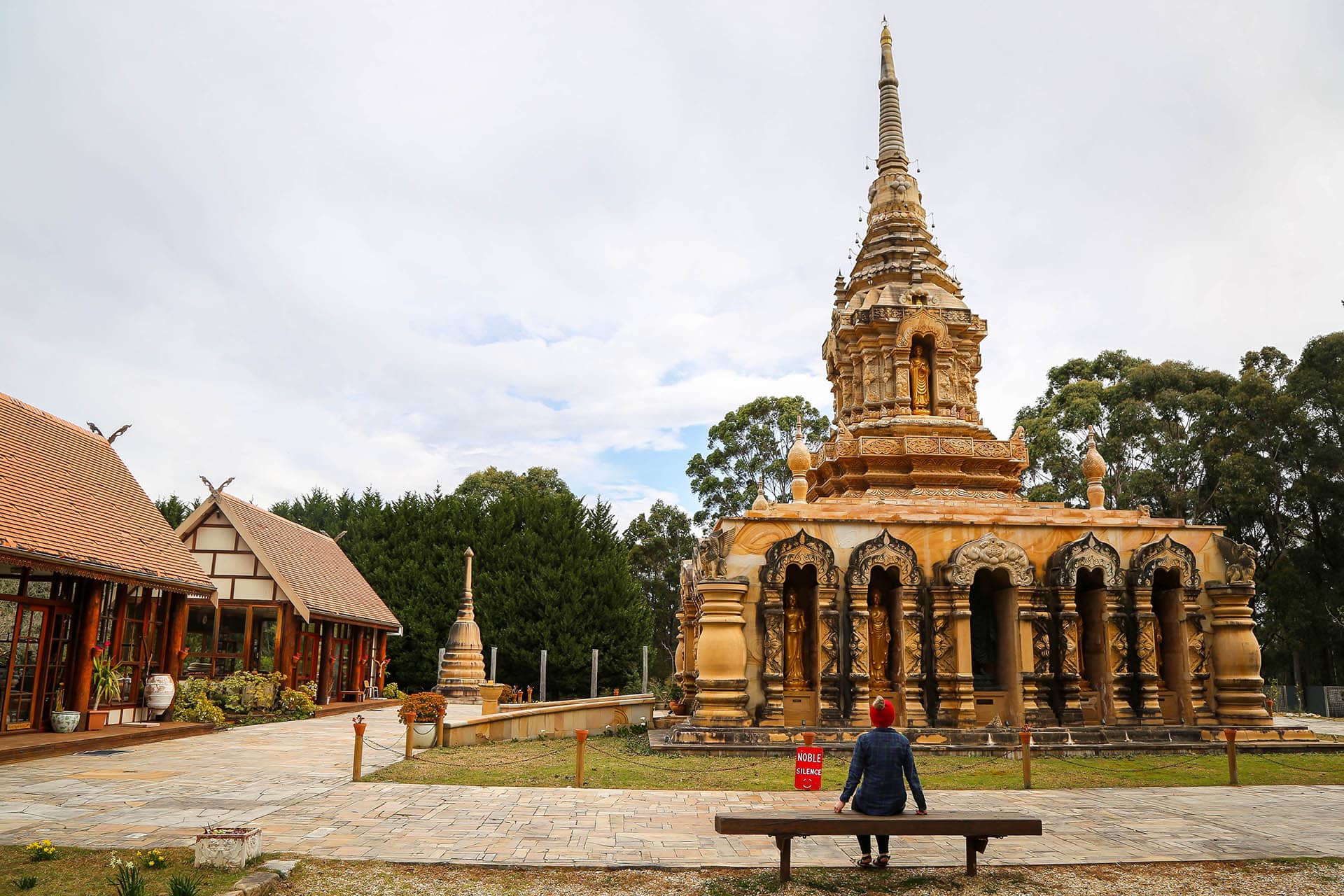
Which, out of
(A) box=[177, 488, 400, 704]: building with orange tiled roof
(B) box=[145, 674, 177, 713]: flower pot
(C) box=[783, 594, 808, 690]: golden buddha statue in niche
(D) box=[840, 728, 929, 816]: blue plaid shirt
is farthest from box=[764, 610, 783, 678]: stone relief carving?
(A) box=[177, 488, 400, 704]: building with orange tiled roof

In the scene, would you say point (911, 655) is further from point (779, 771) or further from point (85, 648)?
point (85, 648)

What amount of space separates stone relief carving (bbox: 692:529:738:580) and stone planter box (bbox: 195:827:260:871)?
9739 mm

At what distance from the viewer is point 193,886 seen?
6.03 meters

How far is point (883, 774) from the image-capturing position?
23.2 ft

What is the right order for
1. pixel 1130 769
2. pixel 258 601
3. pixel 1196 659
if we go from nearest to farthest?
pixel 1130 769
pixel 1196 659
pixel 258 601

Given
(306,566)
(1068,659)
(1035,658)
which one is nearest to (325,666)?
(306,566)

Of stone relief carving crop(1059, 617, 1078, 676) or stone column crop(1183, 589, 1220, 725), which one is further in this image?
stone column crop(1183, 589, 1220, 725)

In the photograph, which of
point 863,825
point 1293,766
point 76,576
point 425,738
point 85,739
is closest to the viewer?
point 863,825

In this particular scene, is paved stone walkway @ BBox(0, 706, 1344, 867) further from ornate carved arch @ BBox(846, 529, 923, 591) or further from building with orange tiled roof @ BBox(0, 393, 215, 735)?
ornate carved arch @ BBox(846, 529, 923, 591)

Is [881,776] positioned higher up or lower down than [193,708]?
higher up

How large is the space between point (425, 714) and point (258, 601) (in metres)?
7.10

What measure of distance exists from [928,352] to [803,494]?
6293mm

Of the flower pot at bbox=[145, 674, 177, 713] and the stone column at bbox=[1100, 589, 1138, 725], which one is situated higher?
the stone column at bbox=[1100, 589, 1138, 725]

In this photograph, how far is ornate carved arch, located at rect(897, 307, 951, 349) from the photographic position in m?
21.1
